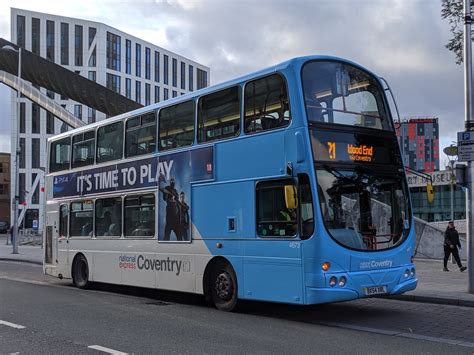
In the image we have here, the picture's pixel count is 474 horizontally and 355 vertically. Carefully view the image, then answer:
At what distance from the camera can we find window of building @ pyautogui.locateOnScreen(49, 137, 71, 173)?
639 inches

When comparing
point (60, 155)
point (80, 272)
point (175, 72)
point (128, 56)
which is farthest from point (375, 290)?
point (175, 72)

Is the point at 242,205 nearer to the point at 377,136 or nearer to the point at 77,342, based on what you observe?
the point at 377,136

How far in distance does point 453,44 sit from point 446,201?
65968 mm

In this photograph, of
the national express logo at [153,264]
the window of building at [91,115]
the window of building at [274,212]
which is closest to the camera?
the window of building at [274,212]

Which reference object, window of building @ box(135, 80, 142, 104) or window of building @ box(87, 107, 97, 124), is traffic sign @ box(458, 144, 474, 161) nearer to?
window of building @ box(87, 107, 97, 124)

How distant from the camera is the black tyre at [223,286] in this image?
34.0 ft

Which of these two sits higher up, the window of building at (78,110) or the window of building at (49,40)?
the window of building at (49,40)

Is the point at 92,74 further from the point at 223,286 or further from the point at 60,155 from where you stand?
the point at 223,286

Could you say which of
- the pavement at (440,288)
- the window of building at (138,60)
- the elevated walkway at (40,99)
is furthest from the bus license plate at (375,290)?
the window of building at (138,60)

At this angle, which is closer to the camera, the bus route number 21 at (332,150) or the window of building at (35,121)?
the bus route number 21 at (332,150)

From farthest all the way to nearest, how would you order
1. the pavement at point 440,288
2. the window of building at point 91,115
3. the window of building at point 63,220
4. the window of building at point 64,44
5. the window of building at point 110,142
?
the window of building at point 64,44
the window of building at point 91,115
the window of building at point 63,220
the window of building at point 110,142
the pavement at point 440,288

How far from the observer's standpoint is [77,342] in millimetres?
7758

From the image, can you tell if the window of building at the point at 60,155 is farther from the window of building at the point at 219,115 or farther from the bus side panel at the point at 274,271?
the bus side panel at the point at 274,271

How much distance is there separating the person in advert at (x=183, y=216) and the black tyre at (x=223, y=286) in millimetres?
1089
